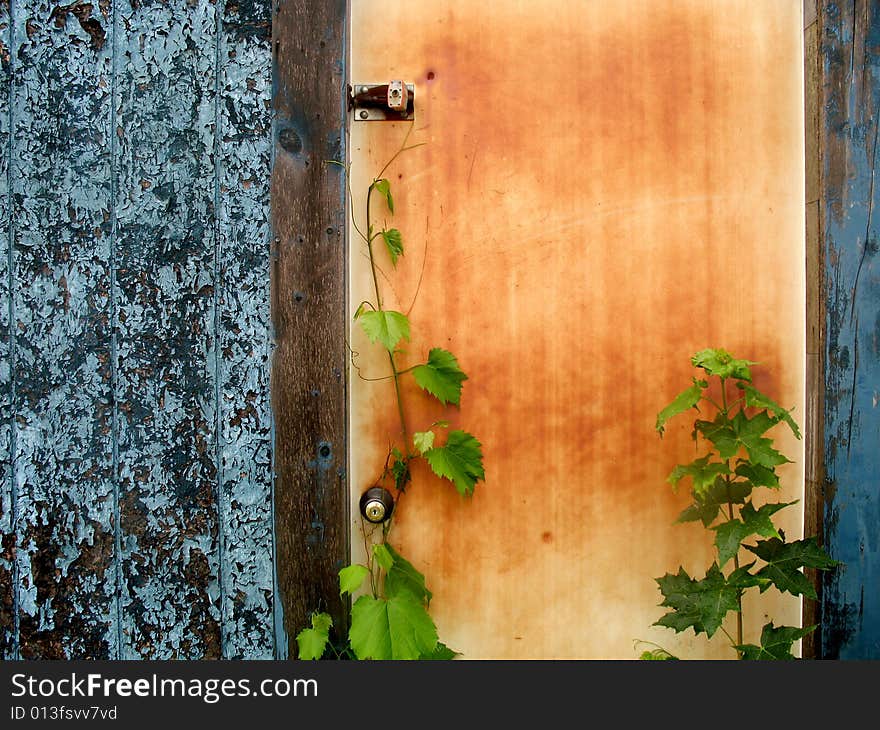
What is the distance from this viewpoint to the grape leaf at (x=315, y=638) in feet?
5.69

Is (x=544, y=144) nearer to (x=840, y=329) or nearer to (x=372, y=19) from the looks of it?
(x=372, y=19)

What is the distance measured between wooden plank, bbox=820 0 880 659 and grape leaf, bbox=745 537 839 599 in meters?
0.26

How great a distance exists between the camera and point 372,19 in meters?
1.83

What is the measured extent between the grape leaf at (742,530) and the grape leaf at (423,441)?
30.8 inches

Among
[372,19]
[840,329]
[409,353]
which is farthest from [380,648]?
[372,19]

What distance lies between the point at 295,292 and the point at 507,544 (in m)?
0.97

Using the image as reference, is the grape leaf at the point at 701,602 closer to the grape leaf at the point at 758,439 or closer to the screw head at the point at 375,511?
the grape leaf at the point at 758,439

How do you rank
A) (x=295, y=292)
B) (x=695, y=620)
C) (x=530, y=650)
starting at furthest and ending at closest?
1. (x=530, y=650)
2. (x=295, y=292)
3. (x=695, y=620)

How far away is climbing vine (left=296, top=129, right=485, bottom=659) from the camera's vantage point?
167 cm

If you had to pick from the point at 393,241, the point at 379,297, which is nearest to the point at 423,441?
the point at 379,297

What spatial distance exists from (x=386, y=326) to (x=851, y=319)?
51.9 inches

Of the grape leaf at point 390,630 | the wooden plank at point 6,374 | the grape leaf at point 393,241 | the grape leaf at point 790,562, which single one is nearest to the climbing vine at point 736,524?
the grape leaf at point 790,562

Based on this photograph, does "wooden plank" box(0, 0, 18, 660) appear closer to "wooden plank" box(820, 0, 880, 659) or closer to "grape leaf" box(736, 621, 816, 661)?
"grape leaf" box(736, 621, 816, 661)

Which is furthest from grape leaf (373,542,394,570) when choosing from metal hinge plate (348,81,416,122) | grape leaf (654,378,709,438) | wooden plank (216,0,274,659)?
metal hinge plate (348,81,416,122)
